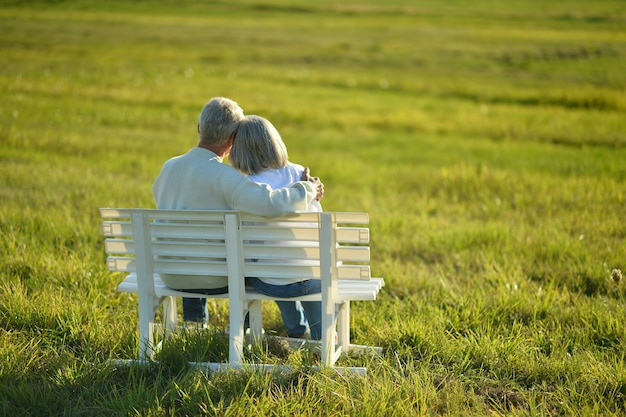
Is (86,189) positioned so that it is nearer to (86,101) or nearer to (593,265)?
(593,265)

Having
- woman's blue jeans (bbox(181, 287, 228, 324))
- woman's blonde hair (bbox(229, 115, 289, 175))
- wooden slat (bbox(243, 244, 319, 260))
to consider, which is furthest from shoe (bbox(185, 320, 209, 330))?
woman's blonde hair (bbox(229, 115, 289, 175))

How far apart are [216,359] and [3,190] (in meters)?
5.43

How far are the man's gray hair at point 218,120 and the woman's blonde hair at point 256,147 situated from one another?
0.18 feet

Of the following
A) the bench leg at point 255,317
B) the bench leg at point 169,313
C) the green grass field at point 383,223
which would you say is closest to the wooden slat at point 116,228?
the bench leg at point 169,313

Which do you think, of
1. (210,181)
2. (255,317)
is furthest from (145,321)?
(210,181)

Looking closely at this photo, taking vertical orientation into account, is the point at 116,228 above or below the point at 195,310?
above

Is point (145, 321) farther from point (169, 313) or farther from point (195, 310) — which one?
point (195, 310)

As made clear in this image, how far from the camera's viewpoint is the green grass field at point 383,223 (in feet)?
13.1

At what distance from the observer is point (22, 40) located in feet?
95.2

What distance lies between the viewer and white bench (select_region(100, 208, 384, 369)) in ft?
13.6

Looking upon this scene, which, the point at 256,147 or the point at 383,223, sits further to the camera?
the point at 383,223

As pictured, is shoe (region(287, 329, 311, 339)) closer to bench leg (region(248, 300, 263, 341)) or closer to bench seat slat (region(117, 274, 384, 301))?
bench leg (region(248, 300, 263, 341))

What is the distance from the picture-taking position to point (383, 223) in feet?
27.2

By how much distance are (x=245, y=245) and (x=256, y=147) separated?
0.59 m
